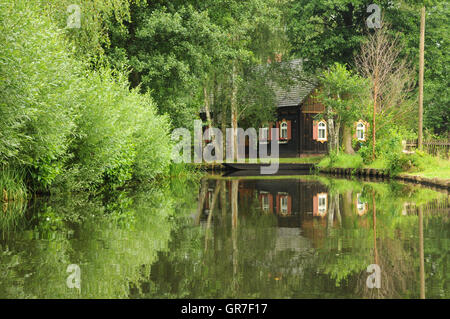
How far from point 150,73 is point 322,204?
1590cm

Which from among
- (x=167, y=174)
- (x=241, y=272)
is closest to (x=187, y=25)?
(x=167, y=174)

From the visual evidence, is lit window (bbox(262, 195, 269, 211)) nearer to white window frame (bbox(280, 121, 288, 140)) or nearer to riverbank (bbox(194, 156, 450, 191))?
riverbank (bbox(194, 156, 450, 191))

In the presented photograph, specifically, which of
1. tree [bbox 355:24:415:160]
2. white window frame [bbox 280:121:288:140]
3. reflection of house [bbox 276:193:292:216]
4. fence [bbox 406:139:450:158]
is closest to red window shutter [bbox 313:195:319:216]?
reflection of house [bbox 276:193:292:216]

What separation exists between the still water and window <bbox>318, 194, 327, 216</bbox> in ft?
0.08

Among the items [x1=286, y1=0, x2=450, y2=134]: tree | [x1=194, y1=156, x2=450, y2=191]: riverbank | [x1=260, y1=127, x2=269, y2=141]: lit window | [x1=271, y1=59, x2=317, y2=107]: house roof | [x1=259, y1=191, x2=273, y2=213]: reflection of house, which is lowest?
[x1=194, y1=156, x2=450, y2=191]: riverbank

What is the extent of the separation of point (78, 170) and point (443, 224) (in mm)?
10113

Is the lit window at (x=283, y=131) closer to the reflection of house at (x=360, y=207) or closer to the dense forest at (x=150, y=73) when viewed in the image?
the dense forest at (x=150, y=73)

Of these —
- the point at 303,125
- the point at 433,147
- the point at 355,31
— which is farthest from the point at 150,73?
the point at 303,125

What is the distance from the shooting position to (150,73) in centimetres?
2845

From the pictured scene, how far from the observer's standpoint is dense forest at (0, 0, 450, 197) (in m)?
13.7

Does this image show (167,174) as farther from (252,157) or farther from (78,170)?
(252,157)

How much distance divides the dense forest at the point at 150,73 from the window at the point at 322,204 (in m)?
6.01

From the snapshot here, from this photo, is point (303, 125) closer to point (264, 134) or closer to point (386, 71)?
point (264, 134)

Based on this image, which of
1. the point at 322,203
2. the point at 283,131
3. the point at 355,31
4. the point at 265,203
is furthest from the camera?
the point at 283,131
